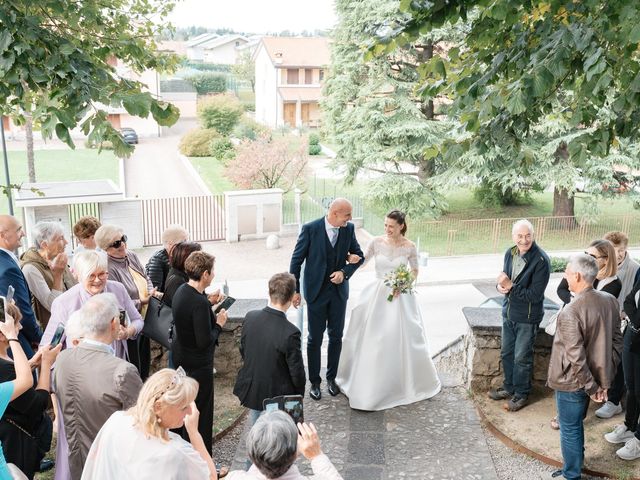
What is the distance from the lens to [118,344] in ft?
15.5

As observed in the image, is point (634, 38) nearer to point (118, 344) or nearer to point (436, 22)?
point (436, 22)

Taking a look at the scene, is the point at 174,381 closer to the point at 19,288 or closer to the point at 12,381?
the point at 12,381

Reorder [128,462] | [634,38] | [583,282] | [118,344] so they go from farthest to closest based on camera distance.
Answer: [118,344], [583,282], [634,38], [128,462]

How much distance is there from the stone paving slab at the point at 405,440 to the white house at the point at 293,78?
47368 mm

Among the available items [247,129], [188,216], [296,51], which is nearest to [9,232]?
[188,216]

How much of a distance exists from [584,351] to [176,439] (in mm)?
2929

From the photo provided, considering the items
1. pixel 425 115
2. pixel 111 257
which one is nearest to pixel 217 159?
pixel 425 115

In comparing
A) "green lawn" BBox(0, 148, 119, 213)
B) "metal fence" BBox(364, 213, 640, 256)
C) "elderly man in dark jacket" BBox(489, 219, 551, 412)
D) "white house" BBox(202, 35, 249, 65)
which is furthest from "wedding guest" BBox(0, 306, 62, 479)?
"white house" BBox(202, 35, 249, 65)

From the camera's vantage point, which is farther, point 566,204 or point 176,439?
point 566,204

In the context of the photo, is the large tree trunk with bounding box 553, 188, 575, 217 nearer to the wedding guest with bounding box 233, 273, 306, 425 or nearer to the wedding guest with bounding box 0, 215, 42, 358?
the wedding guest with bounding box 233, 273, 306, 425

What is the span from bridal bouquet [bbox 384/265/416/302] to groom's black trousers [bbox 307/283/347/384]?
A: 0.49 m

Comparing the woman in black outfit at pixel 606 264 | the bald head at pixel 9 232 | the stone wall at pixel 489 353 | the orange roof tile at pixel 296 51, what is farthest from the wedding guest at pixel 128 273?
the orange roof tile at pixel 296 51

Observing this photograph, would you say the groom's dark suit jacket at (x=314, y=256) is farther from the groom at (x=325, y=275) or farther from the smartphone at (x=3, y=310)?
the smartphone at (x=3, y=310)

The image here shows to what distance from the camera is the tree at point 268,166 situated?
1174 inches
